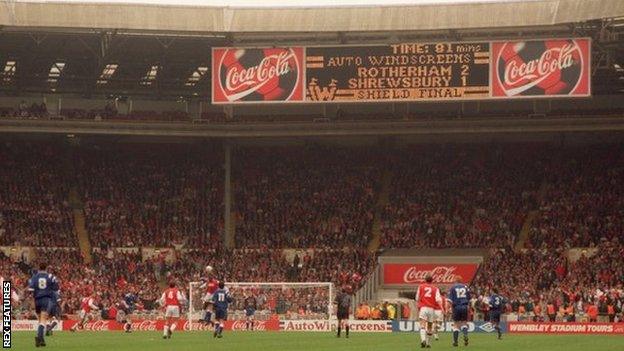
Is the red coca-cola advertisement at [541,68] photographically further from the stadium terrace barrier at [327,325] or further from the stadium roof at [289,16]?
the stadium terrace barrier at [327,325]

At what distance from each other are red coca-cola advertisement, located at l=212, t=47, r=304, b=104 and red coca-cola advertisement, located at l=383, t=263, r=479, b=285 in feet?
32.1

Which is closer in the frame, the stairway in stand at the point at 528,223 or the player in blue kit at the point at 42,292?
the player in blue kit at the point at 42,292

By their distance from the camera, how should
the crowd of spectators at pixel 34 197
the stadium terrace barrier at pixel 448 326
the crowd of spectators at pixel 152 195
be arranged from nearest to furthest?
the stadium terrace barrier at pixel 448 326 < the crowd of spectators at pixel 34 197 < the crowd of spectators at pixel 152 195

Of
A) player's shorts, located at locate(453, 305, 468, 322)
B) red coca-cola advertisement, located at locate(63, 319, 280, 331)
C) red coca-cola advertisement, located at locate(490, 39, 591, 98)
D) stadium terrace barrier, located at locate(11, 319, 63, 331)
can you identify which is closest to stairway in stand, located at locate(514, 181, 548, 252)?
red coca-cola advertisement, located at locate(490, 39, 591, 98)

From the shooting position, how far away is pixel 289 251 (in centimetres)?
6725

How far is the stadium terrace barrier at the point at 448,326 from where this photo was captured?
5002 centimetres

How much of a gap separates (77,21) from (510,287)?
73.4ft

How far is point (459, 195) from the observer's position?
7006cm

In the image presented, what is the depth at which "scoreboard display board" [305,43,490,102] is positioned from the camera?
60.1 metres

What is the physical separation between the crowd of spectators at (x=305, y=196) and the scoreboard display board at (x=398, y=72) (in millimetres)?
9690

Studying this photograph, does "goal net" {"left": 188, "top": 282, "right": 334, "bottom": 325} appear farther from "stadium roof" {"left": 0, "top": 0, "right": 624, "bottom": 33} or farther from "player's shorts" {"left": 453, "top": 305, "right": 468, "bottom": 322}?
"player's shorts" {"left": 453, "top": 305, "right": 468, "bottom": 322}

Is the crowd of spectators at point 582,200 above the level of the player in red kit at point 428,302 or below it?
above

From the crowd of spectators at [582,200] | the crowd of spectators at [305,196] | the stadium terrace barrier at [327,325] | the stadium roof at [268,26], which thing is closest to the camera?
the stadium terrace barrier at [327,325]

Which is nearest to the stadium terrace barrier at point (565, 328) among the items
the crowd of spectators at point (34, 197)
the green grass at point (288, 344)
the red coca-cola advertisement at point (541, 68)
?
the green grass at point (288, 344)
